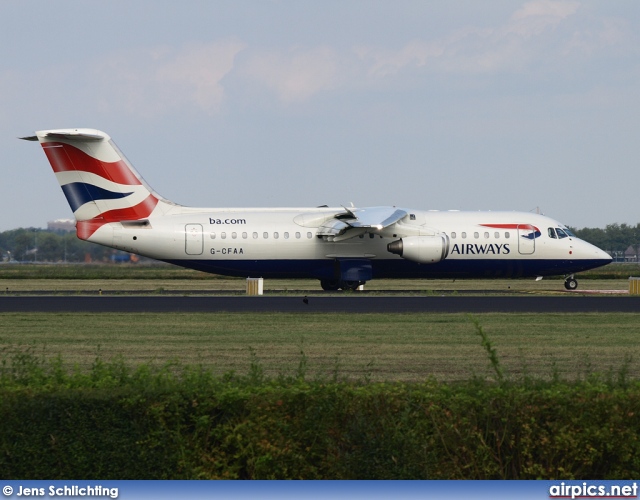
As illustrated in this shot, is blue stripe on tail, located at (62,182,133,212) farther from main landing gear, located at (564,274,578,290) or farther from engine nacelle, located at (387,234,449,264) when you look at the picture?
main landing gear, located at (564,274,578,290)

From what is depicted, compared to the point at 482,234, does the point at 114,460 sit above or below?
below

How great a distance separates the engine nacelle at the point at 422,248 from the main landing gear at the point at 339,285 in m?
2.91

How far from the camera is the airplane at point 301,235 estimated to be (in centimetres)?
4566

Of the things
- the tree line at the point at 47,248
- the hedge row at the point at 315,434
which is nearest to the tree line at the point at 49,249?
the tree line at the point at 47,248

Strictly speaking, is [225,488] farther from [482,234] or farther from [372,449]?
[482,234]

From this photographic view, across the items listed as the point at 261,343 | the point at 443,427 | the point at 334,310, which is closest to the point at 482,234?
the point at 334,310

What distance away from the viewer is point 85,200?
4553 cm

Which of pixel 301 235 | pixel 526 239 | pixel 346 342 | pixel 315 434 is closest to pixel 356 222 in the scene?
pixel 301 235

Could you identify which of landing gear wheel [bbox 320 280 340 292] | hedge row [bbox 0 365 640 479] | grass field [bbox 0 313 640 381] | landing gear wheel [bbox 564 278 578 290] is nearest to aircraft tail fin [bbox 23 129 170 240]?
landing gear wheel [bbox 320 280 340 292]

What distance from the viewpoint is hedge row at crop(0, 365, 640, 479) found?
368 inches

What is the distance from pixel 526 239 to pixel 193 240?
17493 mm

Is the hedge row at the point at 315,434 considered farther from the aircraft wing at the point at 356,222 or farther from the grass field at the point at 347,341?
the aircraft wing at the point at 356,222

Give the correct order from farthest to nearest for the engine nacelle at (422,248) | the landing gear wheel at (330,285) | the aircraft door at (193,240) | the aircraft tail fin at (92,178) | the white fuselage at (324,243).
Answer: the landing gear wheel at (330,285)
the engine nacelle at (422,248)
the white fuselage at (324,243)
the aircraft door at (193,240)
the aircraft tail fin at (92,178)

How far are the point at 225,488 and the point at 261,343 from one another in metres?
14.7
